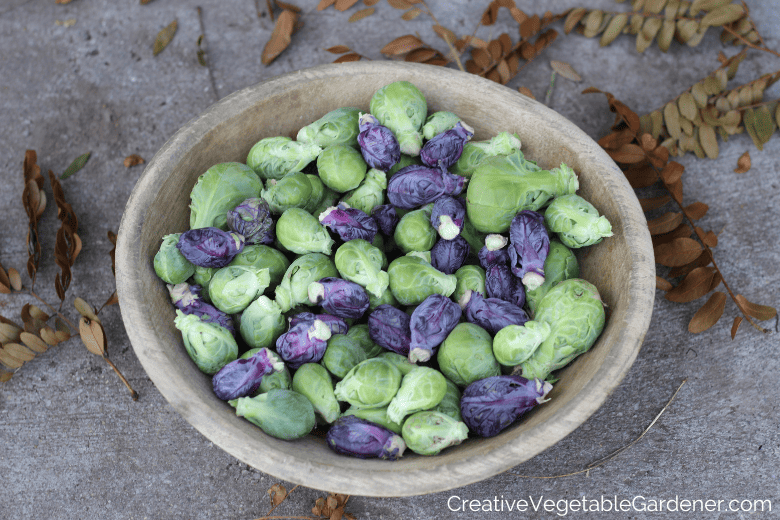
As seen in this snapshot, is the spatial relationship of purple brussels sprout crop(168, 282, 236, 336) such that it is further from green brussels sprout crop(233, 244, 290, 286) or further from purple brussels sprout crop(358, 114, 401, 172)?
purple brussels sprout crop(358, 114, 401, 172)

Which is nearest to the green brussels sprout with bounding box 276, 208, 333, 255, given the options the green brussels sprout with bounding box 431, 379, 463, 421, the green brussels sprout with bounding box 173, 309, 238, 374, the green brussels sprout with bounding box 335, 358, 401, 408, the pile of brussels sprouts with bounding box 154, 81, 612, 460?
the pile of brussels sprouts with bounding box 154, 81, 612, 460

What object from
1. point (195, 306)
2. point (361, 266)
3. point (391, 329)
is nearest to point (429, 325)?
point (391, 329)

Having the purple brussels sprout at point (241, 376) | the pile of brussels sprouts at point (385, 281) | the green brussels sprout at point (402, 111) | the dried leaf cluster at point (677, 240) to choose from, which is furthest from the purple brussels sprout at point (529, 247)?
the purple brussels sprout at point (241, 376)

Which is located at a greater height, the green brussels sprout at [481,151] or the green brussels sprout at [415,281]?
the green brussels sprout at [481,151]

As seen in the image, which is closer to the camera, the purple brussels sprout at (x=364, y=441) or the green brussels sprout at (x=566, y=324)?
the purple brussels sprout at (x=364, y=441)

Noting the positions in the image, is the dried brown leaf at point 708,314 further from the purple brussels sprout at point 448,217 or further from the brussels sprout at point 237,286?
the brussels sprout at point 237,286

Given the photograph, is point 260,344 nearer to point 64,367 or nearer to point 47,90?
point 64,367
